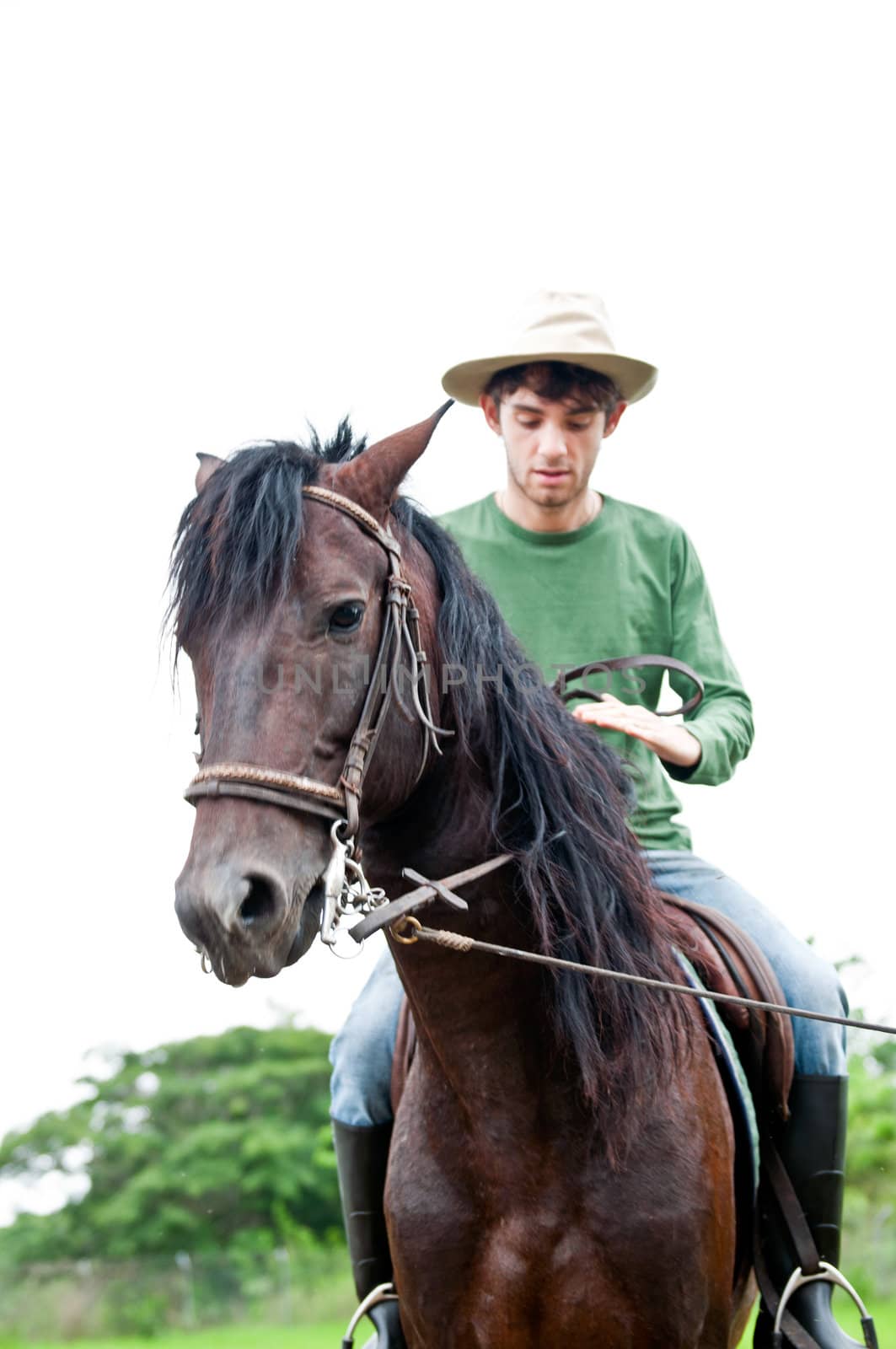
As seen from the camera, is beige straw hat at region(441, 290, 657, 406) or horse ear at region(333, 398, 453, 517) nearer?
horse ear at region(333, 398, 453, 517)

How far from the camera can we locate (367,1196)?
4094 millimetres

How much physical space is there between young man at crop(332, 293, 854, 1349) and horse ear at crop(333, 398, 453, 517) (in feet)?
3.44

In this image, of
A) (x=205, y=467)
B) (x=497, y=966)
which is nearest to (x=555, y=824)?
(x=497, y=966)

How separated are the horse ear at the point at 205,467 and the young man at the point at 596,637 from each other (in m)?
1.22

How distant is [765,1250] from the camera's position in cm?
390

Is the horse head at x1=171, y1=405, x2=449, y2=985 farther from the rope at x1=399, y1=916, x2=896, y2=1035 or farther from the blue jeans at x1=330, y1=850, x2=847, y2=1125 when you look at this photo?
the blue jeans at x1=330, y1=850, x2=847, y2=1125

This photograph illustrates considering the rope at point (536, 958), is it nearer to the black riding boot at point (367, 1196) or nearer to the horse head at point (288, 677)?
the horse head at point (288, 677)

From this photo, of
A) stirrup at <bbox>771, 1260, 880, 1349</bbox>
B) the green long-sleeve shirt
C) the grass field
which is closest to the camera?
stirrup at <bbox>771, 1260, 880, 1349</bbox>

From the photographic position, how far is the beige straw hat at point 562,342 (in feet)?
15.0

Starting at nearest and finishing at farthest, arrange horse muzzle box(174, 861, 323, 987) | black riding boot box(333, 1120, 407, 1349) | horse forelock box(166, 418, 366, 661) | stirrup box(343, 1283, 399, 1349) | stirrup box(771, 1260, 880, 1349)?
1. horse muzzle box(174, 861, 323, 987)
2. horse forelock box(166, 418, 366, 661)
3. stirrup box(771, 1260, 880, 1349)
4. stirrup box(343, 1283, 399, 1349)
5. black riding boot box(333, 1120, 407, 1349)

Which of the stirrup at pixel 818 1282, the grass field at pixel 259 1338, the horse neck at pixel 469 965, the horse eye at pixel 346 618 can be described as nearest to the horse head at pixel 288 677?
the horse eye at pixel 346 618

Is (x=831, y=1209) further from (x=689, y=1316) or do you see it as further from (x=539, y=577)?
(x=539, y=577)

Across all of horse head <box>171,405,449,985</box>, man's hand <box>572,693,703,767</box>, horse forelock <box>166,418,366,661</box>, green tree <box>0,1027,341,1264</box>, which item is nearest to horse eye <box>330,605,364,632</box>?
horse head <box>171,405,449,985</box>

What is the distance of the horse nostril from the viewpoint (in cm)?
263
